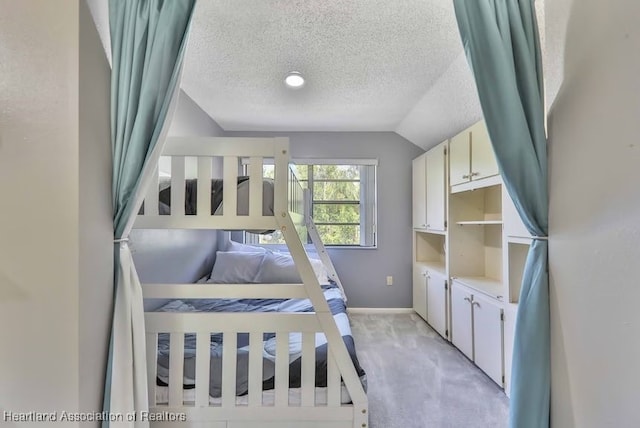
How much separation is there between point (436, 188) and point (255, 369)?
247 cm

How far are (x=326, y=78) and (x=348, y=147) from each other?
151cm

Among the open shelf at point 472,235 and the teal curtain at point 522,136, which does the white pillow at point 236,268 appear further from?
the teal curtain at point 522,136

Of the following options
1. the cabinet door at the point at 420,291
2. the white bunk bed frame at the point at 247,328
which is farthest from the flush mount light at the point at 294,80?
the cabinet door at the point at 420,291

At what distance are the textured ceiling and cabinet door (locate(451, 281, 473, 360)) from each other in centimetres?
151

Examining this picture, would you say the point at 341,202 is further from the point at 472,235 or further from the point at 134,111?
the point at 134,111

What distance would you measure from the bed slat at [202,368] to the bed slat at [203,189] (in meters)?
0.57

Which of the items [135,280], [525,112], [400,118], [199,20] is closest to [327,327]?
[135,280]

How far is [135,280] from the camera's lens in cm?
129

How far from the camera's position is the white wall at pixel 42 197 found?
104 cm

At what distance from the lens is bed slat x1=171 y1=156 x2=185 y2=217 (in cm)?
148

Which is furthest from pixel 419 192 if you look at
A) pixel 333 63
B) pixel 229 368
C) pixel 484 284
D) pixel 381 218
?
pixel 229 368

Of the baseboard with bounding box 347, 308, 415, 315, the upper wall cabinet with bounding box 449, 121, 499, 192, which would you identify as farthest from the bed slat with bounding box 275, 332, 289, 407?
the baseboard with bounding box 347, 308, 415, 315

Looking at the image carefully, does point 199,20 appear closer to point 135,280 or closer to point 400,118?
point 135,280

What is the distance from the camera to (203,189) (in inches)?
58.3
